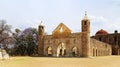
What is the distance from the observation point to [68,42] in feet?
143

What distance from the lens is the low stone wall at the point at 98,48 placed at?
44.9m

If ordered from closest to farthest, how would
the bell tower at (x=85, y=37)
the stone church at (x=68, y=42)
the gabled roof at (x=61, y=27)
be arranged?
the bell tower at (x=85, y=37) → the stone church at (x=68, y=42) → the gabled roof at (x=61, y=27)

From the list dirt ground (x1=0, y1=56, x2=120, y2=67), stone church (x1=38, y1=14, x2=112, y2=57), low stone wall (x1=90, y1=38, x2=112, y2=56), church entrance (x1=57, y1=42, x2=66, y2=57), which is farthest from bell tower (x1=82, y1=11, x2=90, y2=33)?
dirt ground (x1=0, y1=56, x2=120, y2=67)

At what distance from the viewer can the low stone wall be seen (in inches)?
1767

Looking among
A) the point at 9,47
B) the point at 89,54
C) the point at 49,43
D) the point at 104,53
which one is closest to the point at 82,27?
the point at 89,54

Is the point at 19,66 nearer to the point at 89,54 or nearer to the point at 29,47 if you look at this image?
the point at 89,54

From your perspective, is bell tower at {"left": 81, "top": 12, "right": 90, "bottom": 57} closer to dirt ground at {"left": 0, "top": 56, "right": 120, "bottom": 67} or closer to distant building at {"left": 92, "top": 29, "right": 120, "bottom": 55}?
dirt ground at {"left": 0, "top": 56, "right": 120, "bottom": 67}

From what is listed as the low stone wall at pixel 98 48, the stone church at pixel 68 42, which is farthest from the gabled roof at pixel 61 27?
the low stone wall at pixel 98 48

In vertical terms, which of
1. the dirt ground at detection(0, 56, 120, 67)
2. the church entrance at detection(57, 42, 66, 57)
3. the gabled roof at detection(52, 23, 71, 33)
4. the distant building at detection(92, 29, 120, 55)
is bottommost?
the dirt ground at detection(0, 56, 120, 67)

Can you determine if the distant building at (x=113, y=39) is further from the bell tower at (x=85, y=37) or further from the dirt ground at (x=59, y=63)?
the dirt ground at (x=59, y=63)

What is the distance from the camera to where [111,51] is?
63.6 metres

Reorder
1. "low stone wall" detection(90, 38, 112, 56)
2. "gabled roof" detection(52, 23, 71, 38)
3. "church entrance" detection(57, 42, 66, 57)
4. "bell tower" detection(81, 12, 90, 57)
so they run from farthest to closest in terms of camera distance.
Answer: "church entrance" detection(57, 42, 66, 57) < "low stone wall" detection(90, 38, 112, 56) < "gabled roof" detection(52, 23, 71, 38) < "bell tower" detection(81, 12, 90, 57)

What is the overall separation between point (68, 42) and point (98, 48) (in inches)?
374

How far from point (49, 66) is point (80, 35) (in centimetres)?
2115
